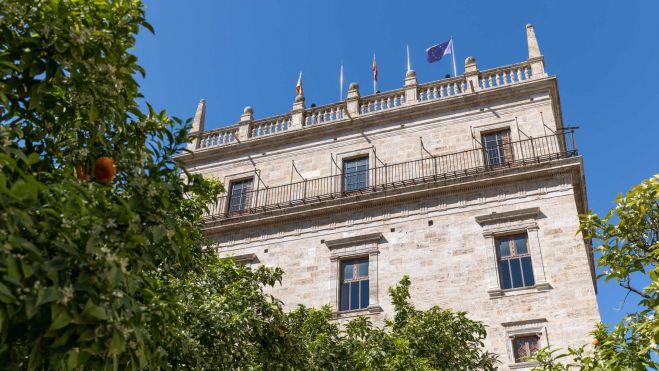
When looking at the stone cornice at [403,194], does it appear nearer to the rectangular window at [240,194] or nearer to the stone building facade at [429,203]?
the stone building facade at [429,203]

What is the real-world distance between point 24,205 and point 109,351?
0.94 meters

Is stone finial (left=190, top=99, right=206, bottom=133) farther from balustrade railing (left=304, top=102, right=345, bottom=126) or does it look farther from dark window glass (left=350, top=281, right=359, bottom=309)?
dark window glass (left=350, top=281, right=359, bottom=309)

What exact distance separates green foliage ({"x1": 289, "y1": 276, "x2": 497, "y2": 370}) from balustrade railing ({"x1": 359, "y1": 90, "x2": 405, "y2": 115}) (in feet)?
30.5

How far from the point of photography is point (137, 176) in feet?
14.1

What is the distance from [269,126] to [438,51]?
6.48 meters

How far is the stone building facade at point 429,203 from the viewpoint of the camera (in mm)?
14758

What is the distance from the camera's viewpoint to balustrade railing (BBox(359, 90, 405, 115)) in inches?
791

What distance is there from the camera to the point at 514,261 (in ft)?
50.4

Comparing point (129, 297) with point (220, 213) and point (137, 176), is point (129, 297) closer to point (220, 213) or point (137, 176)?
point (137, 176)

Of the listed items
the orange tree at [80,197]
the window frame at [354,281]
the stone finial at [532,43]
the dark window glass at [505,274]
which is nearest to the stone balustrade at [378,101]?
the stone finial at [532,43]

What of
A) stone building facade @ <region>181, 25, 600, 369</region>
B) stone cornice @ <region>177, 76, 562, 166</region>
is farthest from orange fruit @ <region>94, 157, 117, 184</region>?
stone cornice @ <region>177, 76, 562, 166</region>

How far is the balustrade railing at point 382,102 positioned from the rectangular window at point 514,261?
6304 millimetres

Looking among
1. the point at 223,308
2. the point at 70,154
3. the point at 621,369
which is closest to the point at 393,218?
the point at 223,308

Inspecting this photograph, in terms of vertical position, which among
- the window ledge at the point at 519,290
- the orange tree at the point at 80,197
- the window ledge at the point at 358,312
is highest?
the window ledge at the point at 519,290
